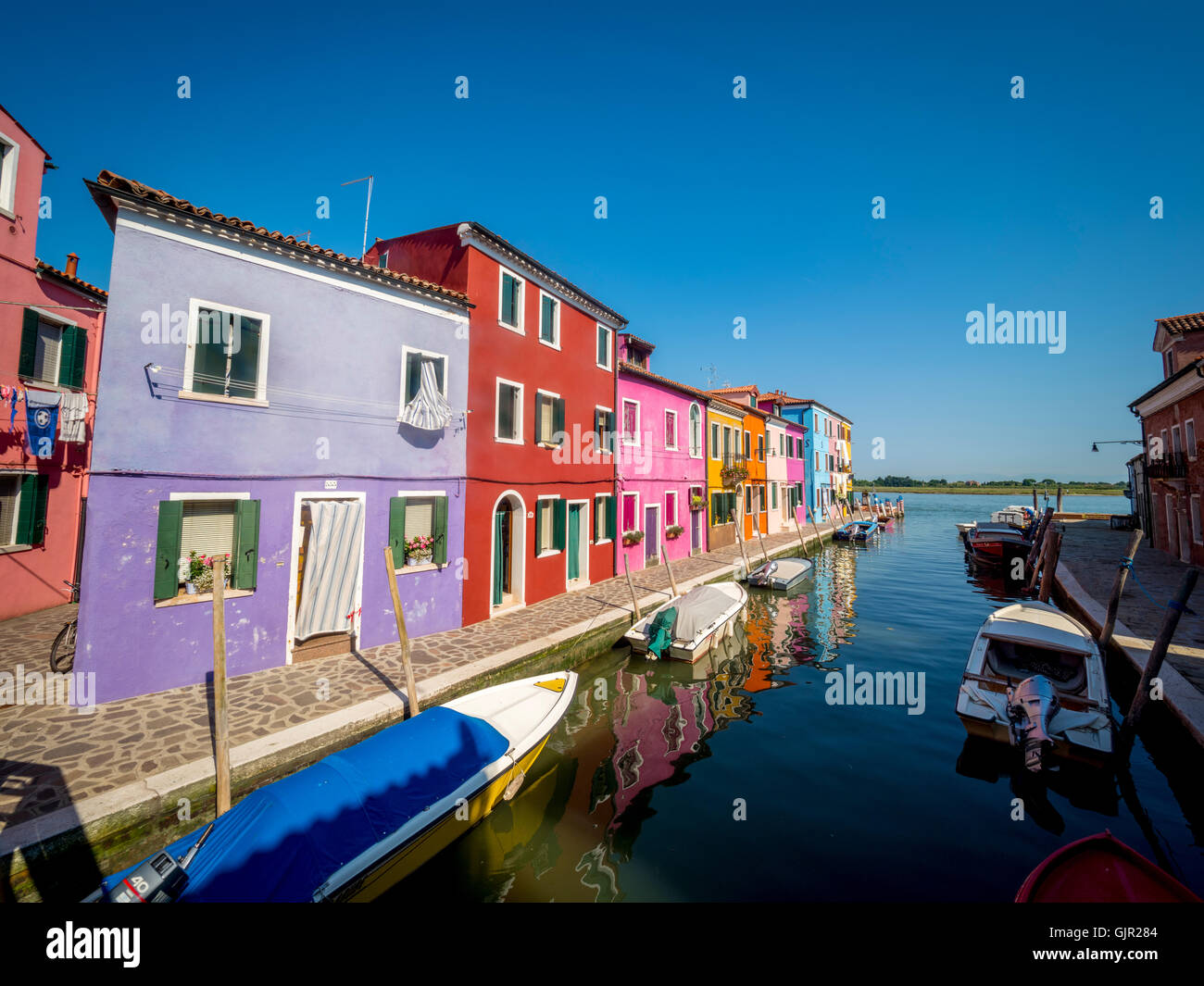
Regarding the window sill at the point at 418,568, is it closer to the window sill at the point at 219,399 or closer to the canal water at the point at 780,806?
the window sill at the point at 219,399

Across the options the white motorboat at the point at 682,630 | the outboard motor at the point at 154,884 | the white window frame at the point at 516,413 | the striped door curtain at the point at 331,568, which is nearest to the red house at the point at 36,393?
the striped door curtain at the point at 331,568

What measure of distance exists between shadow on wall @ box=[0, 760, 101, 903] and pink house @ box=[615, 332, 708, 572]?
43.8 feet

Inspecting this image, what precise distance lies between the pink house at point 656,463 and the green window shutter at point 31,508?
1446cm

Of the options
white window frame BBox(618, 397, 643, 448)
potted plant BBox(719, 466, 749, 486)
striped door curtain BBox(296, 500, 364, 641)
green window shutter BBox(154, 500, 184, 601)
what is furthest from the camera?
potted plant BBox(719, 466, 749, 486)

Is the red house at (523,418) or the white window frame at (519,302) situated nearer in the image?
the red house at (523,418)

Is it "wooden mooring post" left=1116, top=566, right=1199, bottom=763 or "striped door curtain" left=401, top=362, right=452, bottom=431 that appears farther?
"striped door curtain" left=401, top=362, right=452, bottom=431

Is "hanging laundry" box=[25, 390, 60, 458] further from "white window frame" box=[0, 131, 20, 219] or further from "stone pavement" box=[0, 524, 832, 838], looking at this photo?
"stone pavement" box=[0, 524, 832, 838]

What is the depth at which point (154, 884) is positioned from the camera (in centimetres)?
338

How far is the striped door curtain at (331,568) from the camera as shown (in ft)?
29.2

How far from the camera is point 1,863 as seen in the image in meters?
4.11

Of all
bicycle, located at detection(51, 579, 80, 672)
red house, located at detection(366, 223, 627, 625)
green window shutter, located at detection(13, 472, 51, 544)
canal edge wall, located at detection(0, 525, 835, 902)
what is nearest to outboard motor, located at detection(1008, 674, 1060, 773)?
canal edge wall, located at detection(0, 525, 835, 902)

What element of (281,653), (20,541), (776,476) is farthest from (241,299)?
(776,476)

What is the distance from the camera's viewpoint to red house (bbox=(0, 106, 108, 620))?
945 centimetres
